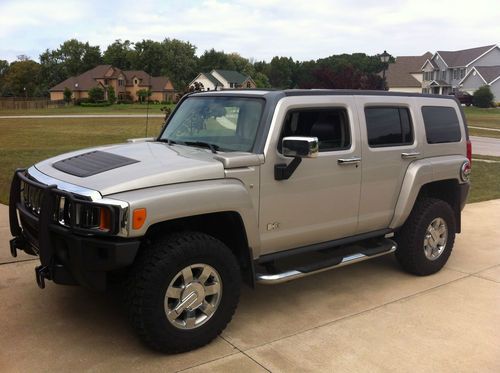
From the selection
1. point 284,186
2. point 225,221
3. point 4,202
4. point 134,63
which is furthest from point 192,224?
point 134,63

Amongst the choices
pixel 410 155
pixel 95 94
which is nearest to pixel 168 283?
pixel 410 155

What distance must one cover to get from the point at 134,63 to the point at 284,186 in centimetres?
11007

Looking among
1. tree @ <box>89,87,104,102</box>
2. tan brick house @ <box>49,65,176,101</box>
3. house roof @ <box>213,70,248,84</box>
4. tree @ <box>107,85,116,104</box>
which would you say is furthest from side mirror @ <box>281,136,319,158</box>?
house roof @ <box>213,70,248,84</box>

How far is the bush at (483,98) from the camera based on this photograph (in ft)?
199

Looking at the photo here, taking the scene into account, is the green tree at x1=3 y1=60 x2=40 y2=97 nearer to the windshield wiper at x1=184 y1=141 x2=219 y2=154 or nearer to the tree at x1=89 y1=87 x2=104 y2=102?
the tree at x1=89 y1=87 x2=104 y2=102

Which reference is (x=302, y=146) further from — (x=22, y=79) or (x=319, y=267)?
(x=22, y=79)

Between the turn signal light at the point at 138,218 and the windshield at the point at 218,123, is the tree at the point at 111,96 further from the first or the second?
the turn signal light at the point at 138,218

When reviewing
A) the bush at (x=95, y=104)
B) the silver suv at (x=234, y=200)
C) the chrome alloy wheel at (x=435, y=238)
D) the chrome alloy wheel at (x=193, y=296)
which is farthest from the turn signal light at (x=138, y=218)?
the bush at (x=95, y=104)

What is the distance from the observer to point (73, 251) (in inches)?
126

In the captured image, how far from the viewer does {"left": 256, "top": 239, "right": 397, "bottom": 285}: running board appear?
393 centimetres

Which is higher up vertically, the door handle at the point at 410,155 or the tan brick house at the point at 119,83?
the tan brick house at the point at 119,83

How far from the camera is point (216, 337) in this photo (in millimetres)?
3773

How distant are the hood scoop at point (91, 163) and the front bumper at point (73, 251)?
0.27 meters

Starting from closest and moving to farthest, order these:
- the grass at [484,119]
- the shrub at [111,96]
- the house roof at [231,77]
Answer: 1. the grass at [484,119]
2. the shrub at [111,96]
3. the house roof at [231,77]
